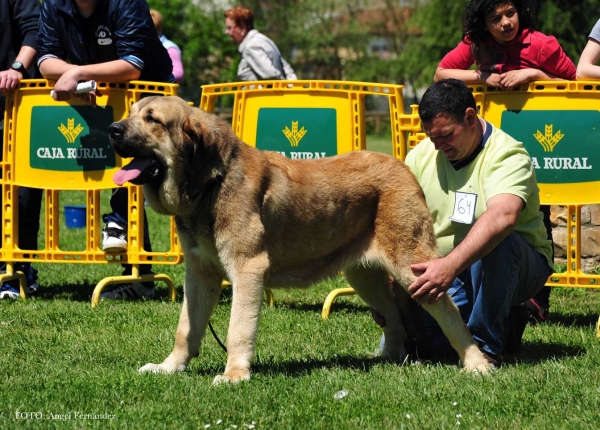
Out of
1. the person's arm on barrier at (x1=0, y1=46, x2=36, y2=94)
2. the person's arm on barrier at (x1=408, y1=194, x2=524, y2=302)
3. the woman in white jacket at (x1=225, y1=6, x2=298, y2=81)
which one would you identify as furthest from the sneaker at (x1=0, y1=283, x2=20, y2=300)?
the woman in white jacket at (x1=225, y1=6, x2=298, y2=81)

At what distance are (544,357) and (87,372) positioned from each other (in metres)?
2.69

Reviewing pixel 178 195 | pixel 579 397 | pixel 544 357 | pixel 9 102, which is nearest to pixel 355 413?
pixel 579 397

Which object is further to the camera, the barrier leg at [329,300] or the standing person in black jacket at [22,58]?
the standing person in black jacket at [22,58]

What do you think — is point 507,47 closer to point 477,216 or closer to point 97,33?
point 477,216

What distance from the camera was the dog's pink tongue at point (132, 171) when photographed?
4.61 m

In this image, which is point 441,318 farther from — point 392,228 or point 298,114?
point 298,114

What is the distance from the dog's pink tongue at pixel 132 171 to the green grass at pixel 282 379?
1036 mm

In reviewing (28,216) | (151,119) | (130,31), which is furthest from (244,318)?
(28,216)

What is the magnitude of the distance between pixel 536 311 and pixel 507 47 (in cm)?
188

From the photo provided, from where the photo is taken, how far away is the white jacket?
431 inches

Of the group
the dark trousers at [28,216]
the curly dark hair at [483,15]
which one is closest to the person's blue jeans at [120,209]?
the dark trousers at [28,216]

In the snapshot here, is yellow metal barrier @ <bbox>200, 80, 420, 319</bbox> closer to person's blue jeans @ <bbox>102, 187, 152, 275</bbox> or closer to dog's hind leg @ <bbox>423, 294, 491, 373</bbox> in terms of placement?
person's blue jeans @ <bbox>102, 187, 152, 275</bbox>

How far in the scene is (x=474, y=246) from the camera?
480cm

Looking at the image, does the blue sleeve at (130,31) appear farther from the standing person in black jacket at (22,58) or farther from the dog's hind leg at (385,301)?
the dog's hind leg at (385,301)
